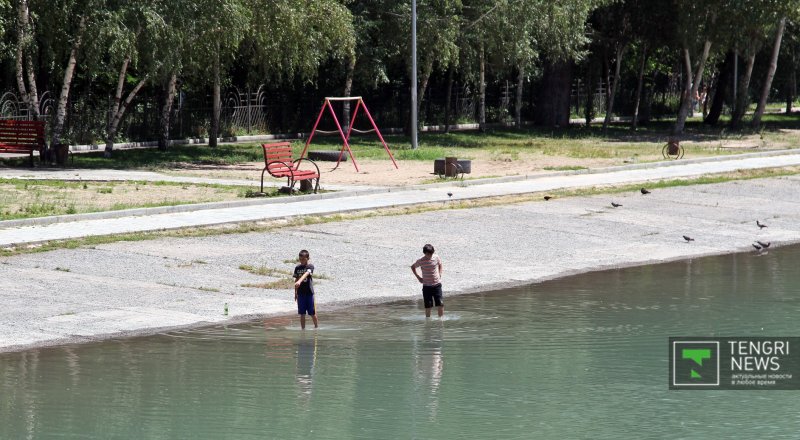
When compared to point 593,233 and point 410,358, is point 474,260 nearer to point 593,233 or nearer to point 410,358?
point 593,233

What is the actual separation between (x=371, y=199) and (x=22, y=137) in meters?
10.2

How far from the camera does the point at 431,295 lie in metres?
15.5

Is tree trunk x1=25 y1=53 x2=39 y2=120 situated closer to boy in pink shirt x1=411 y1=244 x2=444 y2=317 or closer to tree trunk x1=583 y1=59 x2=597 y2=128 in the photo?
boy in pink shirt x1=411 y1=244 x2=444 y2=317

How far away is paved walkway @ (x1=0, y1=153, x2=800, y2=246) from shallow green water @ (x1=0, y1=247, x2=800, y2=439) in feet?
20.7

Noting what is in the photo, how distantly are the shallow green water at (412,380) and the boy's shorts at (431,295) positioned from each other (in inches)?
8.7

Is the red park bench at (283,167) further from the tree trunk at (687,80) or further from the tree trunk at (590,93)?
→ the tree trunk at (590,93)

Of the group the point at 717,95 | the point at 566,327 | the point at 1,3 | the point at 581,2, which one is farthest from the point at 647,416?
the point at 717,95

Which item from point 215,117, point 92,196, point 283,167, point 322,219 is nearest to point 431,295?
point 322,219

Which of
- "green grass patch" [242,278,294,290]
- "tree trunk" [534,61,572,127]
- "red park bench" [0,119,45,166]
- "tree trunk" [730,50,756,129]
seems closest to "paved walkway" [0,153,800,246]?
"green grass patch" [242,278,294,290]

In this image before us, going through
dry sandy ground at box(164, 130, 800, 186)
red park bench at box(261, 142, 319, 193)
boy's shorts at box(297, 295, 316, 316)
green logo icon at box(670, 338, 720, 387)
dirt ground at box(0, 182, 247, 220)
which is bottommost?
green logo icon at box(670, 338, 720, 387)

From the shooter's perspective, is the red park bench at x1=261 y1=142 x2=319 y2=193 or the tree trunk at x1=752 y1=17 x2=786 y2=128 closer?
the red park bench at x1=261 y1=142 x2=319 y2=193

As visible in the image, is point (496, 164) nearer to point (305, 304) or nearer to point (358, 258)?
point (358, 258)

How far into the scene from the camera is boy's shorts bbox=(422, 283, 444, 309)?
1542 cm

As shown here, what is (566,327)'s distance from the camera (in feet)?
50.2
